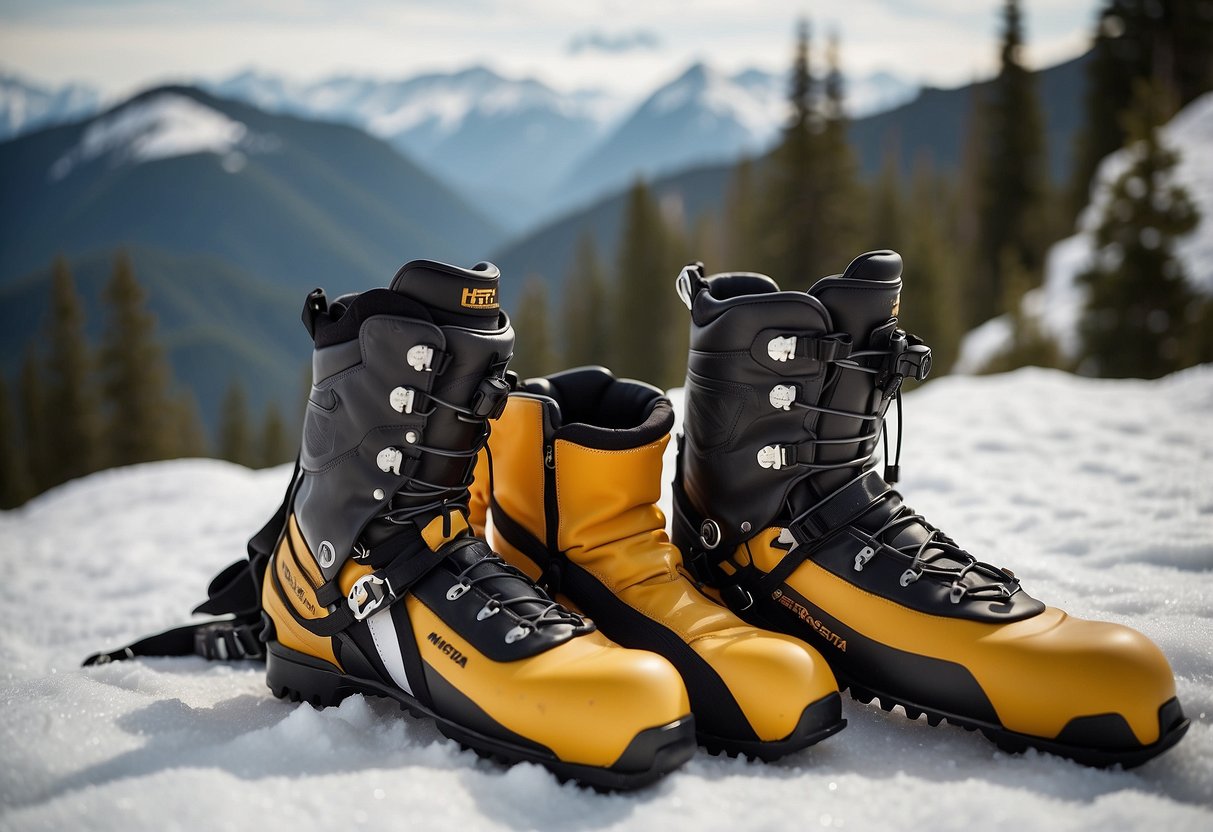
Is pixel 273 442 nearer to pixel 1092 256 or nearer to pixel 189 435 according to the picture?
pixel 189 435

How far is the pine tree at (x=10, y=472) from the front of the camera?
3275cm

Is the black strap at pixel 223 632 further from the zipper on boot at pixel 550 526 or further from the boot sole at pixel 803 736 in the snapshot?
the boot sole at pixel 803 736

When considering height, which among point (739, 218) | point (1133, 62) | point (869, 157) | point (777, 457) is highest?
point (869, 157)

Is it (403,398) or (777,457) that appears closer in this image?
(403,398)

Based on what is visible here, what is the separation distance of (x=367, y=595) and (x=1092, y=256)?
15870mm

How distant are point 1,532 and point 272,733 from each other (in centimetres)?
Result: 369

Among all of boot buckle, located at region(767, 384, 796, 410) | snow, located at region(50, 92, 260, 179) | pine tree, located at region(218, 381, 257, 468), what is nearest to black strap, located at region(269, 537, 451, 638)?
boot buckle, located at region(767, 384, 796, 410)

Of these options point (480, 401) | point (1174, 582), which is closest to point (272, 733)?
point (480, 401)

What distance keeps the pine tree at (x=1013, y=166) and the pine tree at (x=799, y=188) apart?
42.0 feet

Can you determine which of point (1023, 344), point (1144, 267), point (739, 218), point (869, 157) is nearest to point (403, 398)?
point (1144, 267)

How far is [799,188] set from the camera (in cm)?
2359

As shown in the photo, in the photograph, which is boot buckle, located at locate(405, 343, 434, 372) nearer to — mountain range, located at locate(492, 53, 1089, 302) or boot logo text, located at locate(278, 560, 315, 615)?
boot logo text, located at locate(278, 560, 315, 615)

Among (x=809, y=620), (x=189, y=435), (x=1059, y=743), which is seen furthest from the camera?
(x=189, y=435)

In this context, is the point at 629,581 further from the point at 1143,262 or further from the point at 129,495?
the point at 1143,262
